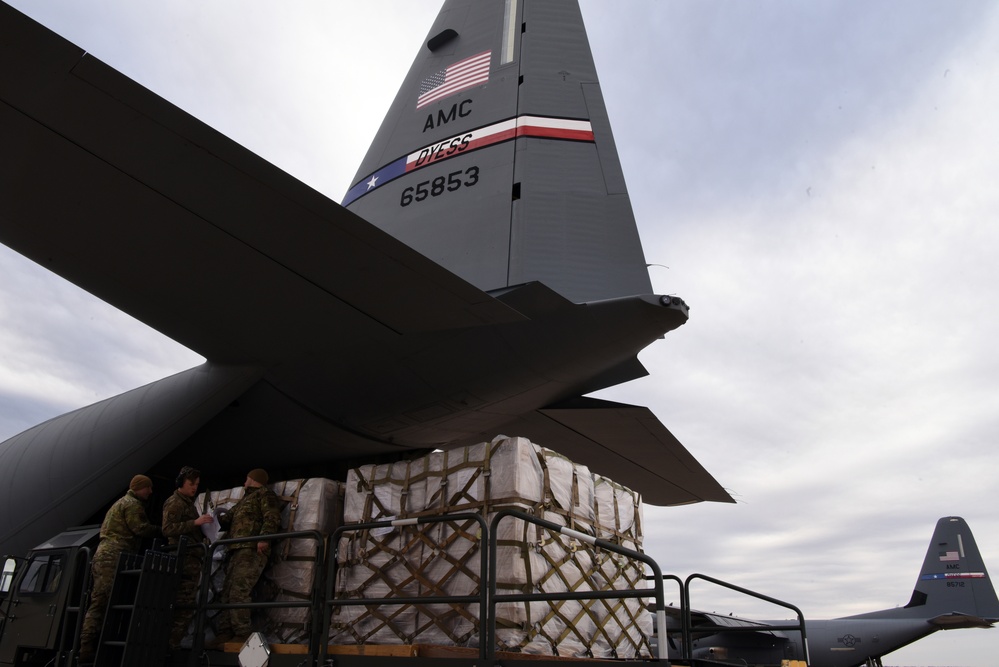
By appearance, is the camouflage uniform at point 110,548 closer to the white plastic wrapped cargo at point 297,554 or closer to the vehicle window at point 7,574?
the vehicle window at point 7,574

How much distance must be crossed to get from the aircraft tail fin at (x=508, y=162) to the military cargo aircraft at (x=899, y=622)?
10941 millimetres

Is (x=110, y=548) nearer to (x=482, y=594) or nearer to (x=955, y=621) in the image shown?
(x=482, y=594)

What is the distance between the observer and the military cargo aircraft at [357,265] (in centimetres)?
521

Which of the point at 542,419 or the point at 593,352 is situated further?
the point at 542,419

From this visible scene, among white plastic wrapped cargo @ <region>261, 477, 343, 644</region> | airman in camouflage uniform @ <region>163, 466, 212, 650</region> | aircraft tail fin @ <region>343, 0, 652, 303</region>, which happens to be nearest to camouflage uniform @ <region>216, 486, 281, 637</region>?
white plastic wrapped cargo @ <region>261, 477, 343, 644</region>

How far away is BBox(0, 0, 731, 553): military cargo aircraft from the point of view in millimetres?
5207

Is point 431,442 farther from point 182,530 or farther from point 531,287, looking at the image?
point 182,530

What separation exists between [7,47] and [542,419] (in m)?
6.16

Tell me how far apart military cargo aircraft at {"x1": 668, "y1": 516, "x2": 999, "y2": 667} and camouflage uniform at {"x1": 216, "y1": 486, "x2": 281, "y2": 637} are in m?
12.3

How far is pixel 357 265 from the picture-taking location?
5.53m

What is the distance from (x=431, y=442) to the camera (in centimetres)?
841

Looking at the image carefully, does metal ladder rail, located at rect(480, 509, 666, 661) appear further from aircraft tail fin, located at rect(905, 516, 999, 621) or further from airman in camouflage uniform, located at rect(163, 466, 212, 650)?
aircraft tail fin, located at rect(905, 516, 999, 621)

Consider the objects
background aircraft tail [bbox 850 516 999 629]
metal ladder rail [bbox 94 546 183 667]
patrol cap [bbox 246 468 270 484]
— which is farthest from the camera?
background aircraft tail [bbox 850 516 999 629]

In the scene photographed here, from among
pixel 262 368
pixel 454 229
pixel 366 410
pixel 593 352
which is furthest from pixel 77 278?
pixel 593 352
